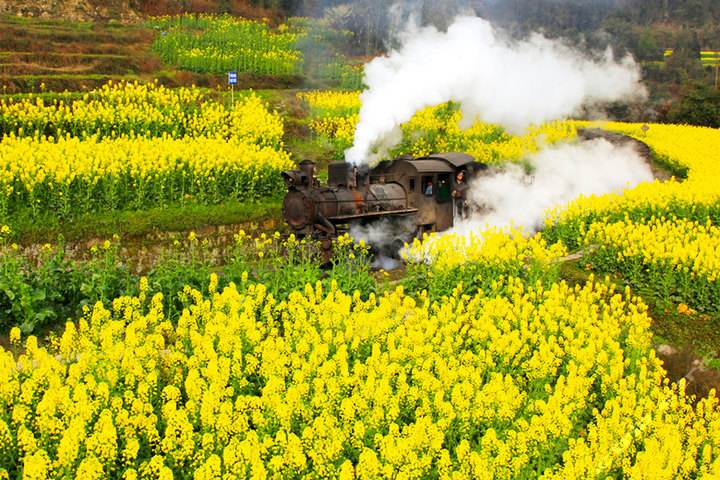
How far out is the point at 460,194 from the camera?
19375 mm

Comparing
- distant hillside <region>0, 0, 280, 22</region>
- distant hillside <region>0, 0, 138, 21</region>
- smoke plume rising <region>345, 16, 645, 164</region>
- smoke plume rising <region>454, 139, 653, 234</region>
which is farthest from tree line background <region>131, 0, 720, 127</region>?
smoke plume rising <region>454, 139, 653, 234</region>

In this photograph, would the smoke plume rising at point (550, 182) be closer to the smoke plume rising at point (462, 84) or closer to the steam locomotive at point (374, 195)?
the steam locomotive at point (374, 195)

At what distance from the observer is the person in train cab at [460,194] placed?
19.3 metres

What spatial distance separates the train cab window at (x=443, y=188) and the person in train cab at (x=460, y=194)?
444 mm

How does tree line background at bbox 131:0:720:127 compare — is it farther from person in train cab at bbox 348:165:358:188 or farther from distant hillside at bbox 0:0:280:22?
person in train cab at bbox 348:165:358:188

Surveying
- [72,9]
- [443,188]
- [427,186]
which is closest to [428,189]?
[427,186]

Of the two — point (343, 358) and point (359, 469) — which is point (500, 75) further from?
point (359, 469)

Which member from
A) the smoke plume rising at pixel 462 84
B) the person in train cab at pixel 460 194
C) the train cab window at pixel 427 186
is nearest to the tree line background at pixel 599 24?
the smoke plume rising at pixel 462 84

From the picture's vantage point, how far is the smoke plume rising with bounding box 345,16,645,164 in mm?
18500

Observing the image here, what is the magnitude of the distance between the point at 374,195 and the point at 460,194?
11.1 feet

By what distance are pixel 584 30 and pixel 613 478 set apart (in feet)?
243

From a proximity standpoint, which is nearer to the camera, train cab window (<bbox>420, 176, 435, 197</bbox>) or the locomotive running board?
the locomotive running board

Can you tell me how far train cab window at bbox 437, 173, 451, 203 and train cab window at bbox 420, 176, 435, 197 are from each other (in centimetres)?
25

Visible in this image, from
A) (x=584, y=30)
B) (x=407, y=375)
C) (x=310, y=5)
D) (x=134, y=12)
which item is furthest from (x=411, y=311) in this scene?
(x=584, y=30)
